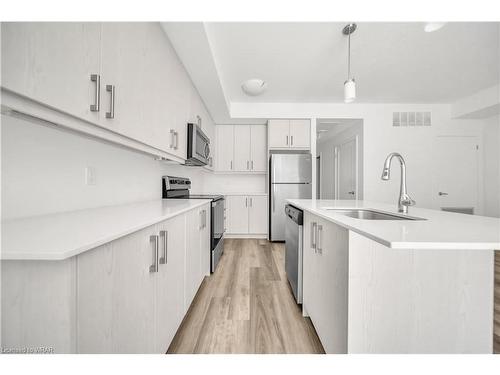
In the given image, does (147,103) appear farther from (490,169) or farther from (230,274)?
(490,169)

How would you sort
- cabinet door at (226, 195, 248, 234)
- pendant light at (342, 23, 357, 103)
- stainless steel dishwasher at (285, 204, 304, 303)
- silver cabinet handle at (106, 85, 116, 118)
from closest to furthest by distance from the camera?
silver cabinet handle at (106, 85, 116, 118)
stainless steel dishwasher at (285, 204, 304, 303)
pendant light at (342, 23, 357, 103)
cabinet door at (226, 195, 248, 234)

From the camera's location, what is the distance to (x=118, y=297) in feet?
2.49

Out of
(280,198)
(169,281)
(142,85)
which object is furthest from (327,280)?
(280,198)

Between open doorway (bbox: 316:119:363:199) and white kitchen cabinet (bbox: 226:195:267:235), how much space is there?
192 cm

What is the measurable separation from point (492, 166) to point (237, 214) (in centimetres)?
484

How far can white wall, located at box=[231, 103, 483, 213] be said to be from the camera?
13.5ft

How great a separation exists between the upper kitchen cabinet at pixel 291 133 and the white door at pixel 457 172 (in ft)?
8.22

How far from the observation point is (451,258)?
0.95 metres

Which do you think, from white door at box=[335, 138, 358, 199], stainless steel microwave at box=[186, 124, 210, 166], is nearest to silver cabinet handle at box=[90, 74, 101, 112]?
stainless steel microwave at box=[186, 124, 210, 166]

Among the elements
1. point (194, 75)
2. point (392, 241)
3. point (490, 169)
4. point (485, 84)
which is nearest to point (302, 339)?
point (392, 241)

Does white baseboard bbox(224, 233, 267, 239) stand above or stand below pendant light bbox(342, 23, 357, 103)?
below

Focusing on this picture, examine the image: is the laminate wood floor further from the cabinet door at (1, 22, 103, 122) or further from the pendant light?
the pendant light

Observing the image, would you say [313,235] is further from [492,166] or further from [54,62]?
[492,166]
